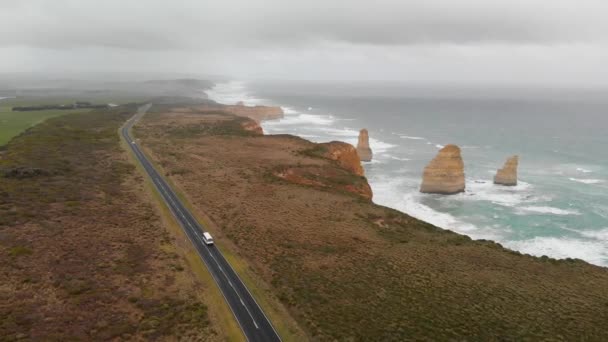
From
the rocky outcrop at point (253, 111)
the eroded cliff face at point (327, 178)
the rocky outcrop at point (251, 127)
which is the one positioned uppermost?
the rocky outcrop at point (253, 111)

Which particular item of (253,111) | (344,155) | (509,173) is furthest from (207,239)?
(253,111)

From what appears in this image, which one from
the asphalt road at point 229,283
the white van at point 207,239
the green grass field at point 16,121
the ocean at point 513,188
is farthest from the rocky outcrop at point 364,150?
the green grass field at point 16,121

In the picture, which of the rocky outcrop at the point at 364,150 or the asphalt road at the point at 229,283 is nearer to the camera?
the asphalt road at the point at 229,283

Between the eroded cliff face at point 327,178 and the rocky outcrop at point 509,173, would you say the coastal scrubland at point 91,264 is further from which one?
the rocky outcrop at point 509,173

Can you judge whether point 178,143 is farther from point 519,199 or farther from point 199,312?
point 519,199

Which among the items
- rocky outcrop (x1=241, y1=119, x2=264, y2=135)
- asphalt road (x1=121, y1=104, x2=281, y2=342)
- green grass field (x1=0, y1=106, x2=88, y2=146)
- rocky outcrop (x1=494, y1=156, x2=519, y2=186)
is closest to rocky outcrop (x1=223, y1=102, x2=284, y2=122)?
rocky outcrop (x1=241, y1=119, x2=264, y2=135)

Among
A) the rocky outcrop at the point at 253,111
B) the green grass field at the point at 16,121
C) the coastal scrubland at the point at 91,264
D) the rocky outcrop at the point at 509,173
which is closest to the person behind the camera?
the coastal scrubland at the point at 91,264

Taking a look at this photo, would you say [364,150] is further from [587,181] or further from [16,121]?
[16,121]
